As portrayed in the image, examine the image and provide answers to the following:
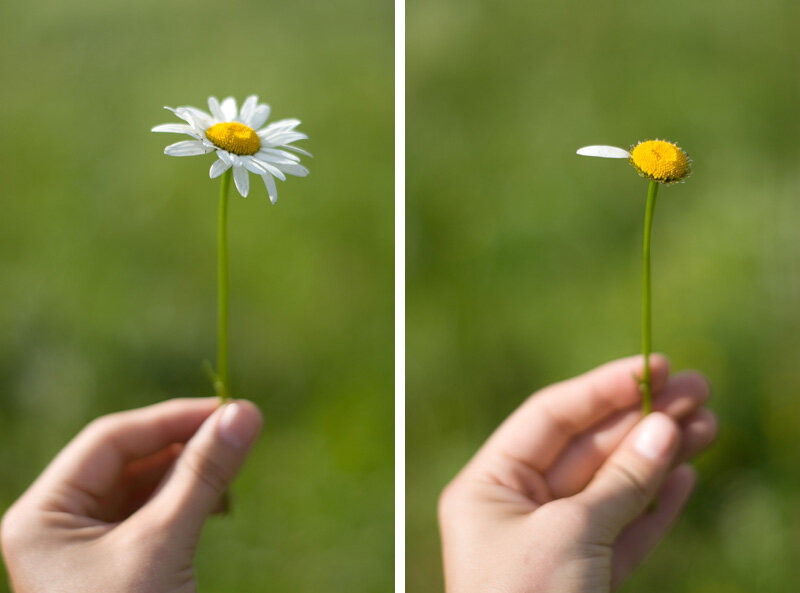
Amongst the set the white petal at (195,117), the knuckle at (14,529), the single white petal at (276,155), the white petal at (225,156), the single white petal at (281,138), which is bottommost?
the knuckle at (14,529)

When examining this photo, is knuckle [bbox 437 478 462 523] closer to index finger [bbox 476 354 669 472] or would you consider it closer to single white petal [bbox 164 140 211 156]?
index finger [bbox 476 354 669 472]

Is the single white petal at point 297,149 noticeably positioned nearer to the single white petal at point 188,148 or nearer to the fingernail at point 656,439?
the single white petal at point 188,148

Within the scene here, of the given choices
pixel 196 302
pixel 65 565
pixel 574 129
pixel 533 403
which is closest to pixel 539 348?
pixel 533 403

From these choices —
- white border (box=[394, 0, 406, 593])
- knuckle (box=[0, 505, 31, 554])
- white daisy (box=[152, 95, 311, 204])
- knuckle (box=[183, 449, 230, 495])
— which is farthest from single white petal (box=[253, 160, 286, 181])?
knuckle (box=[0, 505, 31, 554])

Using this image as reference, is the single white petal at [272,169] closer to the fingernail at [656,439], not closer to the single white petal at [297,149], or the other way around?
the single white petal at [297,149]

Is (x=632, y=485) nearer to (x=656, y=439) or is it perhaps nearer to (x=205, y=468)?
(x=656, y=439)

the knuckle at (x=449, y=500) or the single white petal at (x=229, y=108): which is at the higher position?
the single white petal at (x=229, y=108)

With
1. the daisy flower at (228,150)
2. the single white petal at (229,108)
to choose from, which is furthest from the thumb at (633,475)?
the single white petal at (229,108)
